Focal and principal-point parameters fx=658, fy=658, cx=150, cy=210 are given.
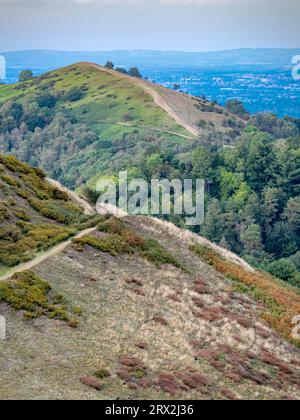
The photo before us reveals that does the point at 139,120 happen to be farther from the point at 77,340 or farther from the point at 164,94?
the point at 77,340

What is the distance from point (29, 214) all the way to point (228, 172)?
89.9m

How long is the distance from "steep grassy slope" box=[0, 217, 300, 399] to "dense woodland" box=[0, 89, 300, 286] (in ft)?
153

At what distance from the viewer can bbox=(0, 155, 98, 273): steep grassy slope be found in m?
31.5

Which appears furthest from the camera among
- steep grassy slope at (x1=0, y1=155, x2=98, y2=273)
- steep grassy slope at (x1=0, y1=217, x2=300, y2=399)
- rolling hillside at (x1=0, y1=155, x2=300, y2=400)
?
steep grassy slope at (x1=0, y1=155, x2=98, y2=273)

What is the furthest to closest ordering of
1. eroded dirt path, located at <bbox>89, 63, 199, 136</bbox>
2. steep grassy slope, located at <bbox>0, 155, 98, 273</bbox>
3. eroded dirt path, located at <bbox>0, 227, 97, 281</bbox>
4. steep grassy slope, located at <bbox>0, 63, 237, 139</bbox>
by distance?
steep grassy slope, located at <bbox>0, 63, 237, 139</bbox>, eroded dirt path, located at <bbox>89, 63, 199, 136</bbox>, steep grassy slope, located at <bbox>0, 155, 98, 273</bbox>, eroded dirt path, located at <bbox>0, 227, 97, 281</bbox>

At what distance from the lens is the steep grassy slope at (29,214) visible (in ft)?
103

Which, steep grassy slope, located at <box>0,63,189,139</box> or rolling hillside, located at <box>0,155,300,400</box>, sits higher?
rolling hillside, located at <box>0,155,300,400</box>

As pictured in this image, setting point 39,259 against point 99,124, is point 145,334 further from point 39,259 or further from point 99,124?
point 99,124

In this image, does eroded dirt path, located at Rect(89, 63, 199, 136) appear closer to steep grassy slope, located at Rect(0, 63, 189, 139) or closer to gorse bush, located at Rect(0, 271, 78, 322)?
steep grassy slope, located at Rect(0, 63, 189, 139)

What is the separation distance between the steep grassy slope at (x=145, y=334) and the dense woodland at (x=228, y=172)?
46570 millimetres

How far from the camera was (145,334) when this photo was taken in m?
25.7

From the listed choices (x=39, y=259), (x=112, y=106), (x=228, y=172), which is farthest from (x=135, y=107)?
(x=39, y=259)

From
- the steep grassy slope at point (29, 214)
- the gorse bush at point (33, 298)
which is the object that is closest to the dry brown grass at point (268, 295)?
the steep grassy slope at point (29, 214)

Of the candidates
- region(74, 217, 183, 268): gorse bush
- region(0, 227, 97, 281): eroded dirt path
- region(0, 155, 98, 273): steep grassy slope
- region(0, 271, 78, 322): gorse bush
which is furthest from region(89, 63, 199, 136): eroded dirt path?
region(0, 271, 78, 322): gorse bush
